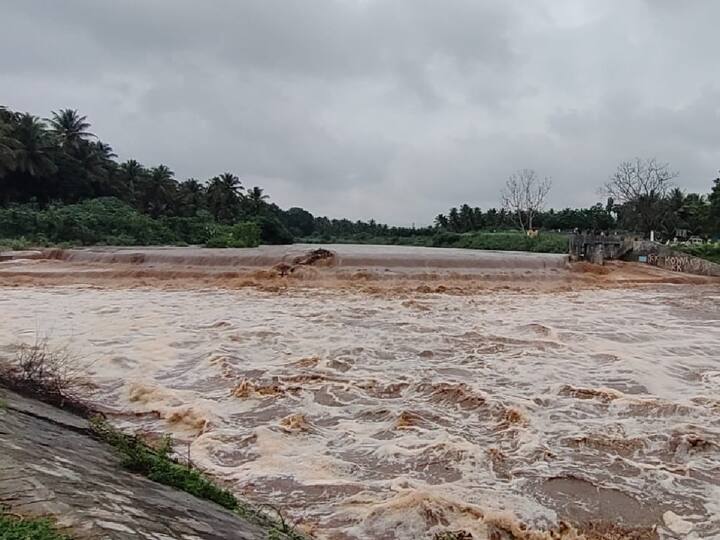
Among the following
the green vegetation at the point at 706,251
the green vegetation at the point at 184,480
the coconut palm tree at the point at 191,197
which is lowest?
the green vegetation at the point at 184,480

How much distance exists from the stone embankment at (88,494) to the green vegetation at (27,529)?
0.20 feet

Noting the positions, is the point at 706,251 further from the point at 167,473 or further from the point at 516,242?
the point at 167,473

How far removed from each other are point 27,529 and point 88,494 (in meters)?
0.53

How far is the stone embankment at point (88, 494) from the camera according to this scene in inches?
77.4

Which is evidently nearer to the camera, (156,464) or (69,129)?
(156,464)

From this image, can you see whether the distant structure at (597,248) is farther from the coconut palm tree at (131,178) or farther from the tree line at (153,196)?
the coconut palm tree at (131,178)

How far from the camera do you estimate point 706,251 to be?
23.7 metres

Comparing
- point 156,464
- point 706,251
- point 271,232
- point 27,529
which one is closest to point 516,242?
point 706,251

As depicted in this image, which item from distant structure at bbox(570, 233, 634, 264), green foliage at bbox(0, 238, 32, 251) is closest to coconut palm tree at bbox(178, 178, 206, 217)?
green foliage at bbox(0, 238, 32, 251)

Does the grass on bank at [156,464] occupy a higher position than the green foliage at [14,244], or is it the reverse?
the green foliage at [14,244]

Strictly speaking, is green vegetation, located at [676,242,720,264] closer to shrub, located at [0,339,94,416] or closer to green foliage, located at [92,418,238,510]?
shrub, located at [0,339,94,416]

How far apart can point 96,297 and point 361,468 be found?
1153cm

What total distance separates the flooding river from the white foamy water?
0.07 ft

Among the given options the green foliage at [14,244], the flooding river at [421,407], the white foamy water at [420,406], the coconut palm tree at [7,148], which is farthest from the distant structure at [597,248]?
the coconut palm tree at [7,148]
